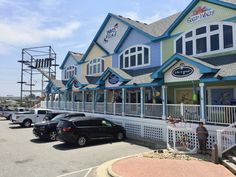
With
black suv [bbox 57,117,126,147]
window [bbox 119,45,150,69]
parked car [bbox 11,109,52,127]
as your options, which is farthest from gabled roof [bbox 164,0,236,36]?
parked car [bbox 11,109,52,127]

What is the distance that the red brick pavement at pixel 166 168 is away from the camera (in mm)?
9094

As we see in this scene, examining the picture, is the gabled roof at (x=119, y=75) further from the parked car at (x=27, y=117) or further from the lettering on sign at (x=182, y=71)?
the parked car at (x=27, y=117)

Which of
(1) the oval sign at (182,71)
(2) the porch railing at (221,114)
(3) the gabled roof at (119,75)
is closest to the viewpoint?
(2) the porch railing at (221,114)

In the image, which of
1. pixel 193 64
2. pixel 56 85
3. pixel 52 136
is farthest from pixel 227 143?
pixel 56 85

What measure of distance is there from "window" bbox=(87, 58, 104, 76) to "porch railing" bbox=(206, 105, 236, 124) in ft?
51.5

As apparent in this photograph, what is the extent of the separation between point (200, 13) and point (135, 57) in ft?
23.4

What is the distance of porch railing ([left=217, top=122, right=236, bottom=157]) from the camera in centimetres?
1096

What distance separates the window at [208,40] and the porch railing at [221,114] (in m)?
4.19

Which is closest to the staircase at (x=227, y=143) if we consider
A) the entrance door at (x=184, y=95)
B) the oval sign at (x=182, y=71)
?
the oval sign at (x=182, y=71)

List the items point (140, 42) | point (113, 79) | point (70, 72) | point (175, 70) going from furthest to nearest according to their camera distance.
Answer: point (70, 72) → point (140, 42) → point (113, 79) → point (175, 70)

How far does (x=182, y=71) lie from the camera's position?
14773mm

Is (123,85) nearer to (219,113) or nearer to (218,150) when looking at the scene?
(219,113)

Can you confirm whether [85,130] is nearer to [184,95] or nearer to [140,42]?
[184,95]

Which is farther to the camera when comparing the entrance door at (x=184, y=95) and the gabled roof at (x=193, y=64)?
the entrance door at (x=184, y=95)
